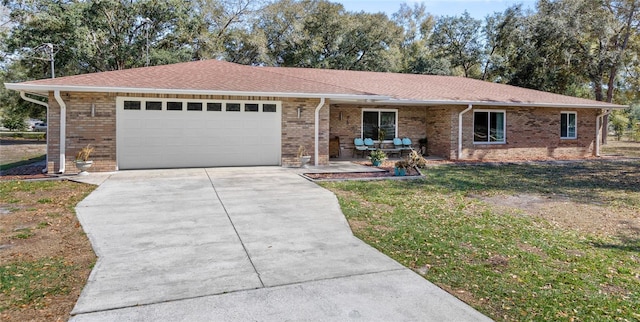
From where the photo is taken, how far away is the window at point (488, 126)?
54.1ft

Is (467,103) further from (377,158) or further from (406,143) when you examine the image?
(377,158)

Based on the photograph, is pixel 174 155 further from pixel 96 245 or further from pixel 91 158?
pixel 96 245

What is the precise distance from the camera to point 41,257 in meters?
4.33

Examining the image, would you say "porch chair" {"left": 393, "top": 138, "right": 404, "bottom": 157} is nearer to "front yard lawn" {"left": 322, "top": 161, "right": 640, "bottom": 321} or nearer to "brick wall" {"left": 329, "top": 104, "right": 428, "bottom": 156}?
"brick wall" {"left": 329, "top": 104, "right": 428, "bottom": 156}

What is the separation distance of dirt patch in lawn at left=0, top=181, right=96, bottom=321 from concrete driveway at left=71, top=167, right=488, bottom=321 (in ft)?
0.54

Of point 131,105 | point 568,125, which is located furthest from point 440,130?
point 131,105

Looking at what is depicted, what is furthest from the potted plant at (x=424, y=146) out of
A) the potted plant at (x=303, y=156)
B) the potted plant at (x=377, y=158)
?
the potted plant at (x=303, y=156)

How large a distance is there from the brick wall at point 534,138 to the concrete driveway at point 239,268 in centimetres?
1086

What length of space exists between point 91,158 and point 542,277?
1091 centimetres

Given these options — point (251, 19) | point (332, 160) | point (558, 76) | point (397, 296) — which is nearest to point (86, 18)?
point (251, 19)

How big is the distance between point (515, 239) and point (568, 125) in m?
15.7

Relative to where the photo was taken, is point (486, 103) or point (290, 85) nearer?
point (290, 85)

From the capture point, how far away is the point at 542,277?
13.1 feet

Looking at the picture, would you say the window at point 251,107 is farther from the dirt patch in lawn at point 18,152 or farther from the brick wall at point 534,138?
the dirt patch in lawn at point 18,152
